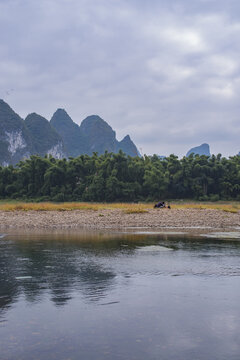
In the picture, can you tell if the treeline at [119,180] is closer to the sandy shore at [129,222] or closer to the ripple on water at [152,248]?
the sandy shore at [129,222]

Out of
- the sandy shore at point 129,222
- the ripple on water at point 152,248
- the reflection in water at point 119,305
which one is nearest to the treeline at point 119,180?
the sandy shore at point 129,222

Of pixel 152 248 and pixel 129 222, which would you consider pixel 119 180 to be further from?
pixel 152 248

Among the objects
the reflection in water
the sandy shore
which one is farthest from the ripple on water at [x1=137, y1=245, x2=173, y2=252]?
the sandy shore

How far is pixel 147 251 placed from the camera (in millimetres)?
17422

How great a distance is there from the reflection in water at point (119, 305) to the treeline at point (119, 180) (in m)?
53.7

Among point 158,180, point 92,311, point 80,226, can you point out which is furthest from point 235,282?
point 158,180

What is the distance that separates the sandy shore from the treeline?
96.2 ft

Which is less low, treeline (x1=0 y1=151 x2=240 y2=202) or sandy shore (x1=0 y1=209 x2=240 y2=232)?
treeline (x1=0 y1=151 x2=240 y2=202)

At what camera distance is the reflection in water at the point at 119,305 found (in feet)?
21.4

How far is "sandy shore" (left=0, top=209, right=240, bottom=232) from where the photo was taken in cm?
3052

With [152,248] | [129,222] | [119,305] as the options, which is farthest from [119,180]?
[119,305]

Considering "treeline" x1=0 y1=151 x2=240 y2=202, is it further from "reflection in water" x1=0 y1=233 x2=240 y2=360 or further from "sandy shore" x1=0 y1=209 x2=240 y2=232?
"reflection in water" x1=0 y1=233 x2=240 y2=360

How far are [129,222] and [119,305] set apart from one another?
24.7m

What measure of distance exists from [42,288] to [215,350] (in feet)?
18.3
